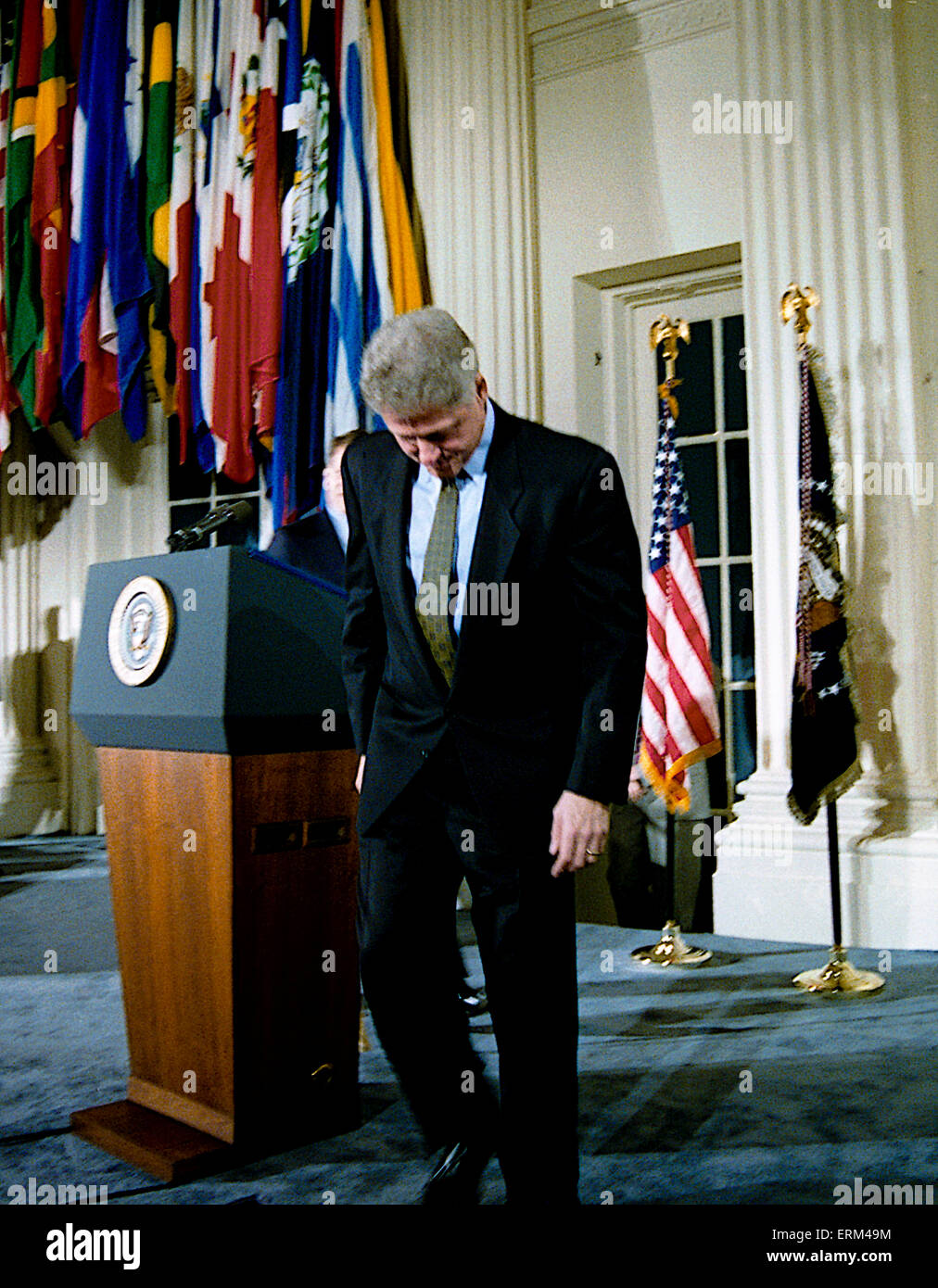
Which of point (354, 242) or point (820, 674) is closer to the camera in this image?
point (820, 674)

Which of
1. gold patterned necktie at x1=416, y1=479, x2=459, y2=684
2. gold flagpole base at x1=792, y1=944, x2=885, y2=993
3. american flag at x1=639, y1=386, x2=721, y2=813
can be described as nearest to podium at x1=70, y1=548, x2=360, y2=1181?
gold patterned necktie at x1=416, y1=479, x2=459, y2=684

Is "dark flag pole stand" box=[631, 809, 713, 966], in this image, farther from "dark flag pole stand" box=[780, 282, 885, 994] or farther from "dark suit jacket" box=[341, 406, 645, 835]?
"dark suit jacket" box=[341, 406, 645, 835]

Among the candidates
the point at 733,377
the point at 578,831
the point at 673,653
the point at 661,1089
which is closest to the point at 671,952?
the point at 673,653

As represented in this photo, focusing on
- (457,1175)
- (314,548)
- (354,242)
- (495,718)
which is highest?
(354,242)

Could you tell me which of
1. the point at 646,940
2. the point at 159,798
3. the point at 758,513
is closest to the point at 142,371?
the point at 758,513

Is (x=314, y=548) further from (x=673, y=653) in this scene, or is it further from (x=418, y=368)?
(x=418, y=368)

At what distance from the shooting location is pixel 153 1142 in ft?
6.64

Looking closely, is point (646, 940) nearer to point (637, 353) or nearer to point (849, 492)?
point (849, 492)

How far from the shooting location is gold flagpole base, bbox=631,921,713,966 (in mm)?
3613

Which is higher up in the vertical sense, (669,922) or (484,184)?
(484,184)

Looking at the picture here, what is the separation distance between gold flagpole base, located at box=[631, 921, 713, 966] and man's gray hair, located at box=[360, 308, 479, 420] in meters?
2.51

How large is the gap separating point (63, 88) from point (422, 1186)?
20.7ft

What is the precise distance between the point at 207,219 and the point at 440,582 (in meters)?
4.62

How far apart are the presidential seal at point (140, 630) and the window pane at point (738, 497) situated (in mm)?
3270
